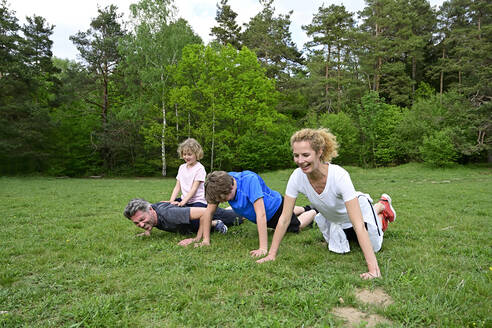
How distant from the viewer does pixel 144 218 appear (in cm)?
456

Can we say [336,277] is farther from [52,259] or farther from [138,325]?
[52,259]

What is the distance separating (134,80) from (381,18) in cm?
2576

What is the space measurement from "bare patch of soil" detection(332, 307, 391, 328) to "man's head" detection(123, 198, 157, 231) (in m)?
3.12

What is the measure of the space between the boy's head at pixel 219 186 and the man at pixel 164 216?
0.81m

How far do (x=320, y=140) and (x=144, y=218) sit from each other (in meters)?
2.94

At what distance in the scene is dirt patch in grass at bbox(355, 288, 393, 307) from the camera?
2.66m

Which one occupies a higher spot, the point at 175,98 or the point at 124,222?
the point at 175,98

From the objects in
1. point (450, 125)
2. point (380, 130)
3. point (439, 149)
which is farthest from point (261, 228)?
point (380, 130)

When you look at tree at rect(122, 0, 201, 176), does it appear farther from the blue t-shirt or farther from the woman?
the woman

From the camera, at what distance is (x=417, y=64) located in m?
34.7

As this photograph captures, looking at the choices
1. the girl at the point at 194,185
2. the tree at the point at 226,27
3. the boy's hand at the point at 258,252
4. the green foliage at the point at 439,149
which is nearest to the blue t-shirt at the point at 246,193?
the boy's hand at the point at 258,252

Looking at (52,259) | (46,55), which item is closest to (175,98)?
(46,55)

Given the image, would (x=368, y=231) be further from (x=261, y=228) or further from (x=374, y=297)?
(x=261, y=228)

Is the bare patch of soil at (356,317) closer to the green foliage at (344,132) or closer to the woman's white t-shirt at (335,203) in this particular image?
the woman's white t-shirt at (335,203)
